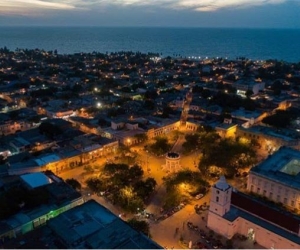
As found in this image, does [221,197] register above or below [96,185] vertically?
above

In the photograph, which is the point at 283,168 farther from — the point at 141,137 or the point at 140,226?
the point at 141,137

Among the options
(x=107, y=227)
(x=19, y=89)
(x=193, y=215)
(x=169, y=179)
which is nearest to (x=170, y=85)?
(x=19, y=89)

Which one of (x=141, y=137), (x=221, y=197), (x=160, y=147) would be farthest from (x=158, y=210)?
(x=141, y=137)

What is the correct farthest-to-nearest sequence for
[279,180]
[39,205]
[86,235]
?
[279,180], [39,205], [86,235]

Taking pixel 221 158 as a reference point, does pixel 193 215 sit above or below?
below

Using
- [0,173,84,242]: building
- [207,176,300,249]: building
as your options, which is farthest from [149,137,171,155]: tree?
[207,176,300,249]: building

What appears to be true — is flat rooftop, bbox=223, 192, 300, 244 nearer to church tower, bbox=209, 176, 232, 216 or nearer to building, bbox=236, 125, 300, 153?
Result: church tower, bbox=209, 176, 232, 216

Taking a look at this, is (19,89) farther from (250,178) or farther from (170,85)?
(250,178)
